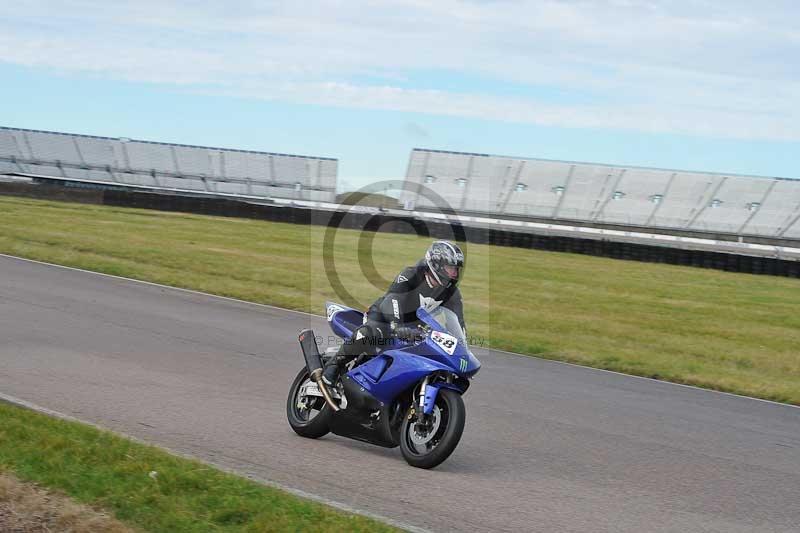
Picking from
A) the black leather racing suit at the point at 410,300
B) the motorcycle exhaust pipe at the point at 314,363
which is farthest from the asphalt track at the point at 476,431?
the black leather racing suit at the point at 410,300

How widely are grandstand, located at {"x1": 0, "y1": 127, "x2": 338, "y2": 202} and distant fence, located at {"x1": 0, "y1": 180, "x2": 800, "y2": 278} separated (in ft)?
41.1

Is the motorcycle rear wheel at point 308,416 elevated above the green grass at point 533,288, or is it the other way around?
the motorcycle rear wheel at point 308,416

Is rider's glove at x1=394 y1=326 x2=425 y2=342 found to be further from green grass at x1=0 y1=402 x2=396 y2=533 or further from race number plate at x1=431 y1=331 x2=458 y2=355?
green grass at x1=0 y1=402 x2=396 y2=533

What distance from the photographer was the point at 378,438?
7570 mm

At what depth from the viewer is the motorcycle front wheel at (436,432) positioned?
271 inches

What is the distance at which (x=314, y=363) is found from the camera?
8.23 meters

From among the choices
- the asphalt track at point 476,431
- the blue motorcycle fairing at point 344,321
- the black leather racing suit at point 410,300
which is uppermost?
the black leather racing suit at point 410,300

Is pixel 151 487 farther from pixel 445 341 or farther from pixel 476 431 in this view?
pixel 476 431

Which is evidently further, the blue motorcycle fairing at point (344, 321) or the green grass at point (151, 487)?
the blue motorcycle fairing at point (344, 321)

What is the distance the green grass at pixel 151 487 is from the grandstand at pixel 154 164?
45.5m

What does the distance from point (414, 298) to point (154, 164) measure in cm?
4825

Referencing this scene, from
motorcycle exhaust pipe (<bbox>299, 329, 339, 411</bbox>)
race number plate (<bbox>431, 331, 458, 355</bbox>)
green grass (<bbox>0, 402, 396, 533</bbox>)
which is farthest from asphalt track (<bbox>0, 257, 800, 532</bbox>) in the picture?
race number plate (<bbox>431, 331, 458, 355</bbox>)

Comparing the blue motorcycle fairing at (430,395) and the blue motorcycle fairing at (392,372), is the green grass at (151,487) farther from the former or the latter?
the blue motorcycle fairing at (392,372)

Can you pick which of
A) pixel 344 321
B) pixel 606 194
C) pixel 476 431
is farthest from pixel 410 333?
pixel 606 194
